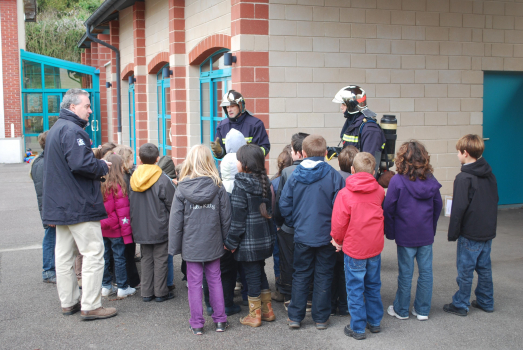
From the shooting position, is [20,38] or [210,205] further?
[20,38]

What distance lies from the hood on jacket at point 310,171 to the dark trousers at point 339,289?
2.51 ft

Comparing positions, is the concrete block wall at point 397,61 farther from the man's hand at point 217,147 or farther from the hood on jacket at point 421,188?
the hood on jacket at point 421,188

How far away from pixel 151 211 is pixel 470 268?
9.68 feet

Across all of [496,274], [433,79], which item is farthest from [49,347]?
[433,79]

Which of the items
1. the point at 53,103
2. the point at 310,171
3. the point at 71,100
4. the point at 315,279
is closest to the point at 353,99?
the point at 310,171

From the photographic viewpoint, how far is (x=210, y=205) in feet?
14.4

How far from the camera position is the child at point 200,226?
4379 millimetres

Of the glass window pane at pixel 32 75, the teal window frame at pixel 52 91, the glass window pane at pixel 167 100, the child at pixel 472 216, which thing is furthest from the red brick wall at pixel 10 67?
the child at pixel 472 216

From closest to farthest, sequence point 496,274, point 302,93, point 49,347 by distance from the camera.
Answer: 1. point 49,347
2. point 496,274
3. point 302,93

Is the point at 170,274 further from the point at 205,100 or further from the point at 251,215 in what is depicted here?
the point at 205,100

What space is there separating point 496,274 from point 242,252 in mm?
3268

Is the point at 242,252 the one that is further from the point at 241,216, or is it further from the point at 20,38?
the point at 20,38

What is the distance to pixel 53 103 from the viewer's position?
21859 millimetres

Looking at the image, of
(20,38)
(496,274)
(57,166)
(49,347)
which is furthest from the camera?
(20,38)
